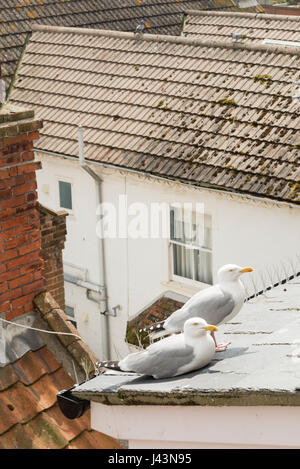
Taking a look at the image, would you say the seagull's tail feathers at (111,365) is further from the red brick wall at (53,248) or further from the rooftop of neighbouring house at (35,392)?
the red brick wall at (53,248)

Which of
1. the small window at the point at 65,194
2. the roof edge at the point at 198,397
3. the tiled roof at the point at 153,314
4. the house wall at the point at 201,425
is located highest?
the small window at the point at 65,194

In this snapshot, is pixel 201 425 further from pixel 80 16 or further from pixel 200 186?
pixel 80 16

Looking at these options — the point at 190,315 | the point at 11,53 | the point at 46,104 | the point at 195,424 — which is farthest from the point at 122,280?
the point at 195,424

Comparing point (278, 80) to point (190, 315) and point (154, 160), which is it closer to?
point (154, 160)

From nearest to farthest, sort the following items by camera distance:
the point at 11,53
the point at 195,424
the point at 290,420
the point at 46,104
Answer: the point at 290,420 < the point at 195,424 < the point at 46,104 < the point at 11,53

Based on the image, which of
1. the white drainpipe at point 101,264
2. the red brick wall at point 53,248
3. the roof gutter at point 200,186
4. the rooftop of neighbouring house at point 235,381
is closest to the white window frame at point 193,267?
the roof gutter at point 200,186

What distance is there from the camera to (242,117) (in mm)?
13672

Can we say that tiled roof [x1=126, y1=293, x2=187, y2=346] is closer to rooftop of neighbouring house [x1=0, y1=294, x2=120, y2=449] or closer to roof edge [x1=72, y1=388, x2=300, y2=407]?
rooftop of neighbouring house [x1=0, y1=294, x2=120, y2=449]

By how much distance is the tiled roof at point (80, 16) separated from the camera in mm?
18906

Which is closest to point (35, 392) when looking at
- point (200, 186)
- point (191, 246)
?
point (200, 186)

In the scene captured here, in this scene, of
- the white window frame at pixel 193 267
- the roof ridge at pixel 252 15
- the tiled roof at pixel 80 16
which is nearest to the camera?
the white window frame at pixel 193 267

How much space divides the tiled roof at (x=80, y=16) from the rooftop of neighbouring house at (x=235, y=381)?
14.3 meters

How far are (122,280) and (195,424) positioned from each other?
38.4 ft

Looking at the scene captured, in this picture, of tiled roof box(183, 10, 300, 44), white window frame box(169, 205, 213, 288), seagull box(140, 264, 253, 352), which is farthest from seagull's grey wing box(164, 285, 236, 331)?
tiled roof box(183, 10, 300, 44)
